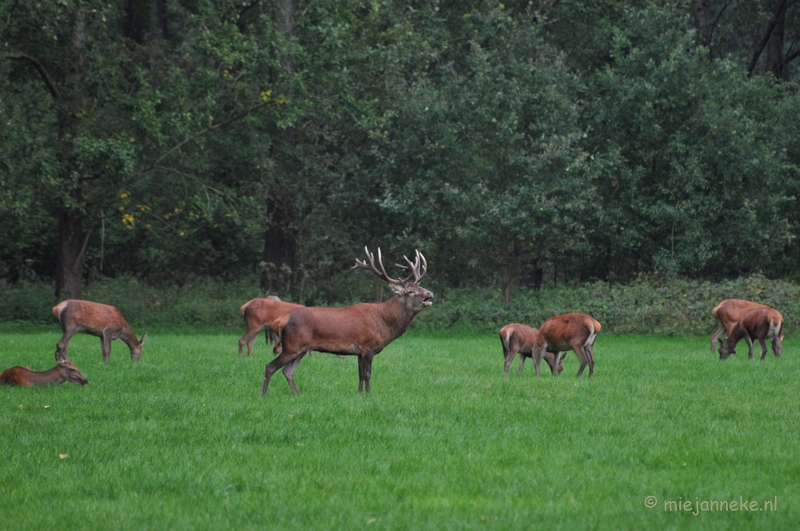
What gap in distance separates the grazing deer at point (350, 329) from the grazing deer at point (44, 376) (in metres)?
2.71

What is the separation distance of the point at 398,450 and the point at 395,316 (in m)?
4.12

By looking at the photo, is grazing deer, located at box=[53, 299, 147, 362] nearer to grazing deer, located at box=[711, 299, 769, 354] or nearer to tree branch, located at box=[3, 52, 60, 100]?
tree branch, located at box=[3, 52, 60, 100]

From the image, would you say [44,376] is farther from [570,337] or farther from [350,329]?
[570,337]

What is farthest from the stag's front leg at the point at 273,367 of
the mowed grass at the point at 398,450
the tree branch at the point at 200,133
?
the tree branch at the point at 200,133

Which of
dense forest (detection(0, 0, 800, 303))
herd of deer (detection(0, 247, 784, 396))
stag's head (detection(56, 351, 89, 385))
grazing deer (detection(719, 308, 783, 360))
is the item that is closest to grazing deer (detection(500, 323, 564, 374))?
herd of deer (detection(0, 247, 784, 396))

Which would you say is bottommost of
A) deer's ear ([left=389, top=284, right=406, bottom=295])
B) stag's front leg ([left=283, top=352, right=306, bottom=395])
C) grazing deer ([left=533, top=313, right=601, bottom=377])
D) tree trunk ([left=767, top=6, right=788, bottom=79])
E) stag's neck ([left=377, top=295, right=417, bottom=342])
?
stag's front leg ([left=283, top=352, right=306, bottom=395])

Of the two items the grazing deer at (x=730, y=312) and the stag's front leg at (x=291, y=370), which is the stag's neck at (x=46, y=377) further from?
the grazing deer at (x=730, y=312)

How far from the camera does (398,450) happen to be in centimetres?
909

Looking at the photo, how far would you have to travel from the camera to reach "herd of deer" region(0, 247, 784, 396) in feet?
41.2

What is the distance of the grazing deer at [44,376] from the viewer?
13125mm

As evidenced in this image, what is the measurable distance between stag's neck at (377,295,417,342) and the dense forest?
12901 mm

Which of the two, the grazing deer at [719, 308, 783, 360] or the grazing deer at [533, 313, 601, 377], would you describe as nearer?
the grazing deer at [533, 313, 601, 377]

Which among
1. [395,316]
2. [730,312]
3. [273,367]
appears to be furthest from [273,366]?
[730,312]

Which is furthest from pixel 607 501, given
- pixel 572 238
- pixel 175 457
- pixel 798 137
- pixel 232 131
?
pixel 798 137
